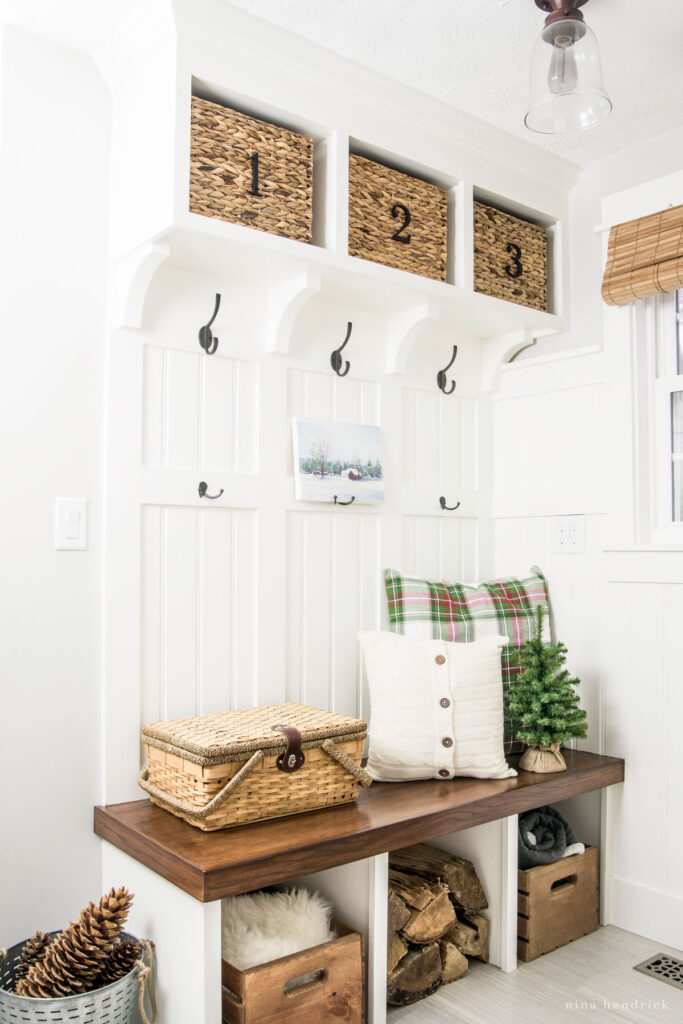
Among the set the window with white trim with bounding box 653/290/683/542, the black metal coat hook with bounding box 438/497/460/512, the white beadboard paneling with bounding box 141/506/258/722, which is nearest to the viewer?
the white beadboard paneling with bounding box 141/506/258/722

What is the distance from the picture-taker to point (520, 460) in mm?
2775

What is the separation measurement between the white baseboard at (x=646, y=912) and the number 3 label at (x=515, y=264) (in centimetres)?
184

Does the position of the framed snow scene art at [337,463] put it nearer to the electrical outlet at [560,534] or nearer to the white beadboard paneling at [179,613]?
the white beadboard paneling at [179,613]

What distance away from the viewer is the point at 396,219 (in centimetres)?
229

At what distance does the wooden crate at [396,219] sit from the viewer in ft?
7.20

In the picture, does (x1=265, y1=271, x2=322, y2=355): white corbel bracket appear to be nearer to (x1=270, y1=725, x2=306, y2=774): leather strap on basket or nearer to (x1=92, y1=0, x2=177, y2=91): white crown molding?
(x1=92, y1=0, x2=177, y2=91): white crown molding

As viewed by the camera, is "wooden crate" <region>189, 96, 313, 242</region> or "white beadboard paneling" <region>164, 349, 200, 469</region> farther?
"white beadboard paneling" <region>164, 349, 200, 469</region>


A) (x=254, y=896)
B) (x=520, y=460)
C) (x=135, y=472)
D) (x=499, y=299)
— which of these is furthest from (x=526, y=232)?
(x=254, y=896)

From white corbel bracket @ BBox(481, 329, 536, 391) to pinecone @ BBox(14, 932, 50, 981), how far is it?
204 cm

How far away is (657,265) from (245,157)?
115cm

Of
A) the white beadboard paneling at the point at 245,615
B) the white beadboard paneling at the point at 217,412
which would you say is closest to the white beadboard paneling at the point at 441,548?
the white beadboard paneling at the point at 245,615

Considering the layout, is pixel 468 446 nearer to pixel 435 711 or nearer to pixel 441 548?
pixel 441 548

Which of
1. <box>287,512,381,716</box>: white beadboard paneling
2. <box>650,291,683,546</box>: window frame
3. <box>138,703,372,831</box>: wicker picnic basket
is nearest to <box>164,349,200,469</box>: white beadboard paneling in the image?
<box>287,512,381,716</box>: white beadboard paneling

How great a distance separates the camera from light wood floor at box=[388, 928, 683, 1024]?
6.26 feet
